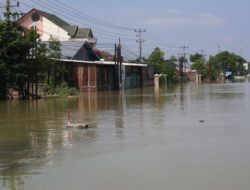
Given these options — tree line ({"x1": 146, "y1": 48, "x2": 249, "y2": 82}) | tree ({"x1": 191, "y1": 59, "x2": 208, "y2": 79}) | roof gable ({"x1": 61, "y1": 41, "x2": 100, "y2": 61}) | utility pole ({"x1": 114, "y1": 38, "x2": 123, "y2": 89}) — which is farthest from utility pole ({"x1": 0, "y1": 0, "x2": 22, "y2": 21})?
tree ({"x1": 191, "y1": 59, "x2": 208, "y2": 79})

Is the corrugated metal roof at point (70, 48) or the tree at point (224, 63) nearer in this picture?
the corrugated metal roof at point (70, 48)

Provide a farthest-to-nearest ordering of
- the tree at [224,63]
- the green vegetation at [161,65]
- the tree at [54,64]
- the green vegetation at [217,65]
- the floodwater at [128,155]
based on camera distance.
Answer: the tree at [224,63]
the green vegetation at [217,65]
the green vegetation at [161,65]
the tree at [54,64]
the floodwater at [128,155]

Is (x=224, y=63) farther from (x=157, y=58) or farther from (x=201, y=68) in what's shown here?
(x=157, y=58)

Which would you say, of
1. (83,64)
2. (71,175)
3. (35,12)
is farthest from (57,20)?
(71,175)

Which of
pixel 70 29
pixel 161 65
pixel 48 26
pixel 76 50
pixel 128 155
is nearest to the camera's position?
pixel 128 155

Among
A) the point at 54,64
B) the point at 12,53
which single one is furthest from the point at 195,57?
the point at 12,53

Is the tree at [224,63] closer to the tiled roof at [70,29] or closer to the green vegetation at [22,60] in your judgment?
the tiled roof at [70,29]

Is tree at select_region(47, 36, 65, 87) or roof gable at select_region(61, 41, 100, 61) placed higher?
roof gable at select_region(61, 41, 100, 61)

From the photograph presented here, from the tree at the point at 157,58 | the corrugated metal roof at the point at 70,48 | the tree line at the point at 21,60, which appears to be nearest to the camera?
the tree line at the point at 21,60

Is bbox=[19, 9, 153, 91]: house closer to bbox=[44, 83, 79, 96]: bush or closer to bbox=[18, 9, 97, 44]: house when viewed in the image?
bbox=[18, 9, 97, 44]: house

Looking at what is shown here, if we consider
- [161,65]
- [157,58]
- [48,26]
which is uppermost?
[48,26]

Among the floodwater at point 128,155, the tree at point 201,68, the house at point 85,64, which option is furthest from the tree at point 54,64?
the tree at point 201,68

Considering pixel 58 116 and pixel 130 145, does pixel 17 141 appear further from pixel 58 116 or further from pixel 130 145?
pixel 58 116

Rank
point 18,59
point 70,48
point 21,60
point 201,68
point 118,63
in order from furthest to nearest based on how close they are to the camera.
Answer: point 201,68 < point 118,63 < point 70,48 < point 21,60 < point 18,59
